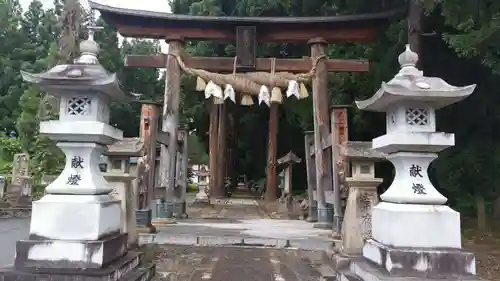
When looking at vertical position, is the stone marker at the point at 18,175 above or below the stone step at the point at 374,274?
above

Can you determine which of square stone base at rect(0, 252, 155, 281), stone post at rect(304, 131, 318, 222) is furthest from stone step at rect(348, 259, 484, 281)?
stone post at rect(304, 131, 318, 222)

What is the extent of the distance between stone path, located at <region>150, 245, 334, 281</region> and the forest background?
471 centimetres

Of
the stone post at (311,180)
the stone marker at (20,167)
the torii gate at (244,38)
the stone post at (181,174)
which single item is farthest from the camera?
the stone marker at (20,167)

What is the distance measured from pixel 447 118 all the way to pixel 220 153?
1203cm

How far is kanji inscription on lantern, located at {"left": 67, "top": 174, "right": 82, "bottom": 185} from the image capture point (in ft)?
15.4

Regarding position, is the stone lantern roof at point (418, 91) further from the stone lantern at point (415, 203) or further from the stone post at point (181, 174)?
the stone post at point (181, 174)

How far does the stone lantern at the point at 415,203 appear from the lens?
429 centimetres

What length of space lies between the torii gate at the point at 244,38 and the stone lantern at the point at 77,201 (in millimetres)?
5746

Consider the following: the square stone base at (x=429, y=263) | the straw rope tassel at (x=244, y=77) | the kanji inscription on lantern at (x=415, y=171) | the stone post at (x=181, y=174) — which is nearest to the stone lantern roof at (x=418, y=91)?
the kanji inscription on lantern at (x=415, y=171)

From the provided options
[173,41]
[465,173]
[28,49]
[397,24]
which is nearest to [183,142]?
[173,41]

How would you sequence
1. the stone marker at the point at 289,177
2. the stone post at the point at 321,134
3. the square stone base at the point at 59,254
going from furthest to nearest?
the stone marker at the point at 289,177 < the stone post at the point at 321,134 < the square stone base at the point at 59,254

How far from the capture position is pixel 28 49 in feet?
124

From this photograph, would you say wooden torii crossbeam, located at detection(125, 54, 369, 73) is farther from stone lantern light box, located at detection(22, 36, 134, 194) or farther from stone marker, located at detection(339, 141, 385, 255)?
stone lantern light box, located at detection(22, 36, 134, 194)

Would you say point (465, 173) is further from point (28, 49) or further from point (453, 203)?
point (28, 49)
